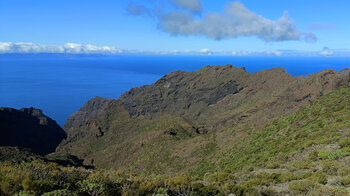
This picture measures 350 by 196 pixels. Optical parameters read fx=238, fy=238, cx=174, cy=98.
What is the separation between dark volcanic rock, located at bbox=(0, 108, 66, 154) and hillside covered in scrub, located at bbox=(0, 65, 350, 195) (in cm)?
1328

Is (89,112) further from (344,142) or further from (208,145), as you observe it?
(344,142)

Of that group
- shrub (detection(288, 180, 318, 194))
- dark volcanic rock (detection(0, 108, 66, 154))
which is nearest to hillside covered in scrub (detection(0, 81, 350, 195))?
shrub (detection(288, 180, 318, 194))

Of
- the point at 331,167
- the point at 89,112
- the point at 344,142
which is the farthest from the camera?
the point at 89,112

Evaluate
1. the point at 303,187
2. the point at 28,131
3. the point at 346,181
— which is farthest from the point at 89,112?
the point at 346,181

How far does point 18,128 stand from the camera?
370ft

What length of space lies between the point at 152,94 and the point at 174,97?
17269 millimetres

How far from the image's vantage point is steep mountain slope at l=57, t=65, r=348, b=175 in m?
46.2

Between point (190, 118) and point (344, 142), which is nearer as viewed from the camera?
point (344, 142)

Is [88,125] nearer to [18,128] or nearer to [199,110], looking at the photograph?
[18,128]

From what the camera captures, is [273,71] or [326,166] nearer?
[326,166]

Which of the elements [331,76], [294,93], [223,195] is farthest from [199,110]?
[223,195]

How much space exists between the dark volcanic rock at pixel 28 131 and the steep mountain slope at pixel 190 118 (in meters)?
10.5

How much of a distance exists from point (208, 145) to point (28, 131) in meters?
105

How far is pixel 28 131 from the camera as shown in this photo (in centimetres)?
11556
